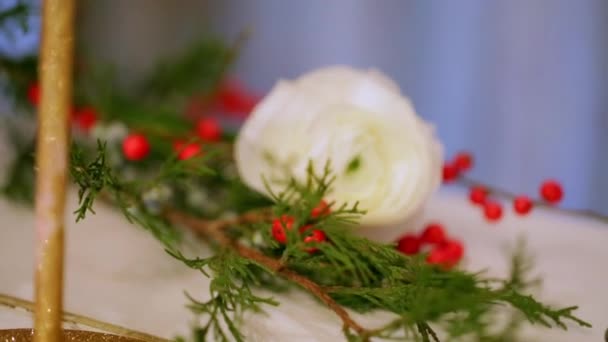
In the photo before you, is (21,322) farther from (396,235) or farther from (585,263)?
(585,263)

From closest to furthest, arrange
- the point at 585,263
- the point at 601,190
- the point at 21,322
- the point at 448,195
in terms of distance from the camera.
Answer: the point at 21,322
the point at 585,263
the point at 448,195
the point at 601,190

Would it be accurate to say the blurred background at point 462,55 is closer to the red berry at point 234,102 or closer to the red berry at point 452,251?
the red berry at point 234,102

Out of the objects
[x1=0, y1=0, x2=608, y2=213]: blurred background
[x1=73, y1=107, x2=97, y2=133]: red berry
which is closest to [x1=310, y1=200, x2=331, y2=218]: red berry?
[x1=73, y1=107, x2=97, y2=133]: red berry

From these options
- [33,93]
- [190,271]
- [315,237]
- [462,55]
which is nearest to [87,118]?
[33,93]

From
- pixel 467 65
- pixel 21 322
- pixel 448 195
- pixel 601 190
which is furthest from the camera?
pixel 467 65

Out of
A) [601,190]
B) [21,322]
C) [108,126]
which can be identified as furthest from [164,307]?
[601,190]

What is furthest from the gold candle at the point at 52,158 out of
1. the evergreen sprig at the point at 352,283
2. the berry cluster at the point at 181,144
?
the berry cluster at the point at 181,144
